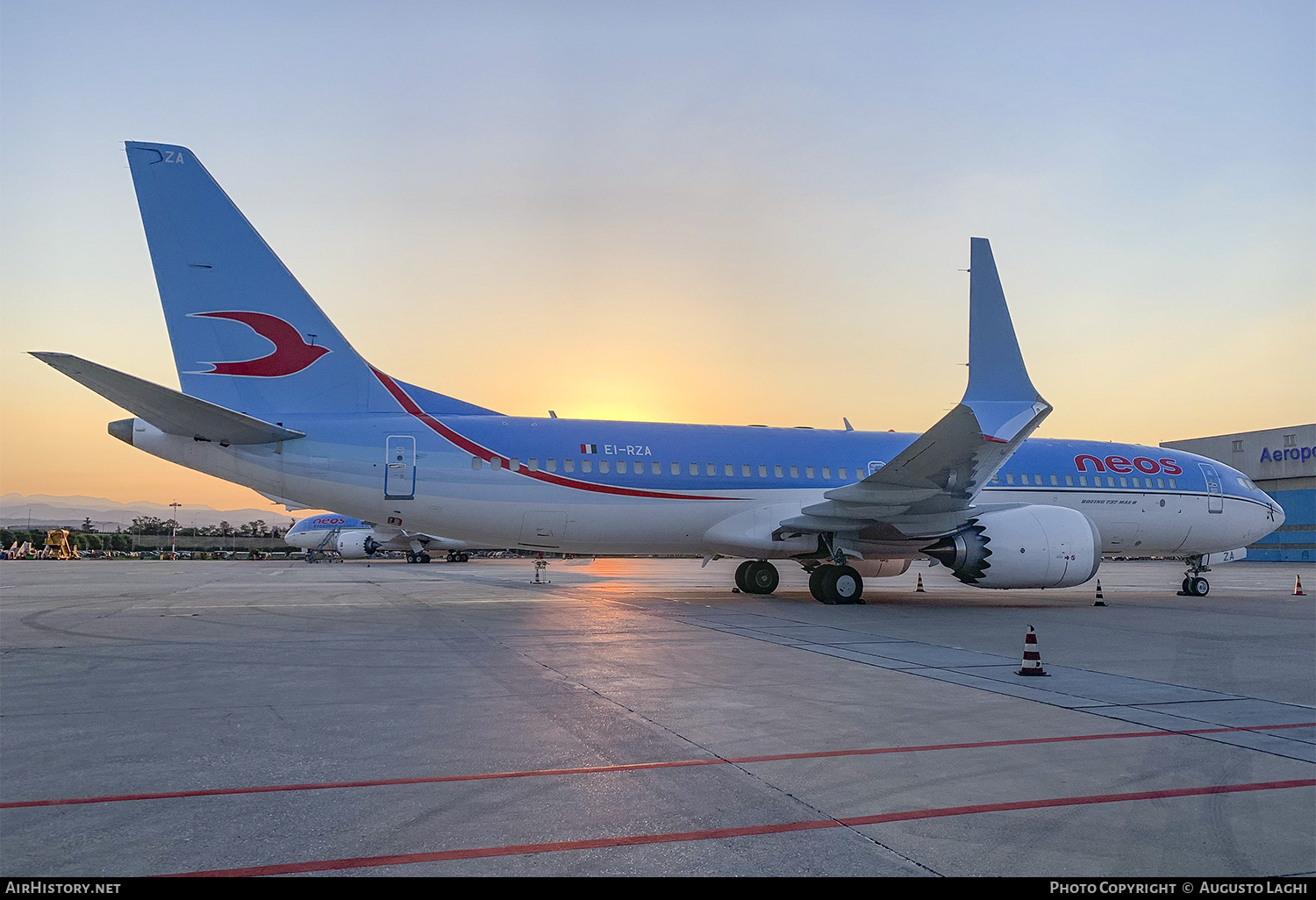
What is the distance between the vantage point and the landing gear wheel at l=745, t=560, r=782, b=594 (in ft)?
66.8

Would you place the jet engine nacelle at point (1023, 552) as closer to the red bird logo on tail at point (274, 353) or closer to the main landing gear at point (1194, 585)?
the main landing gear at point (1194, 585)

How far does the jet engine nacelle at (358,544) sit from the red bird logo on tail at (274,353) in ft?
113

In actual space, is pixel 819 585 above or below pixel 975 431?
below

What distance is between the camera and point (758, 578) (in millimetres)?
20469

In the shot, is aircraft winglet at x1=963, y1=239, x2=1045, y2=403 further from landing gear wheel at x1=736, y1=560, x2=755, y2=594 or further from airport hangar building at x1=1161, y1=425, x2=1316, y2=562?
airport hangar building at x1=1161, y1=425, x2=1316, y2=562

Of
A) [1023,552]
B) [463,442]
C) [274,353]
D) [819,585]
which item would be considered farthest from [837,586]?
[274,353]

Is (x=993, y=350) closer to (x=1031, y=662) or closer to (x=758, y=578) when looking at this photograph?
(x=758, y=578)

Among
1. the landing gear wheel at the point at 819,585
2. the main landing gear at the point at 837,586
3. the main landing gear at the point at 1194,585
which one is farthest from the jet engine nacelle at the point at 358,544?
the main landing gear at the point at 1194,585

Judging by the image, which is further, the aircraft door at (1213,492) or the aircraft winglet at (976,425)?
the aircraft door at (1213,492)

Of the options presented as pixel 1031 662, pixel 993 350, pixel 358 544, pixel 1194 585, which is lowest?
pixel 358 544

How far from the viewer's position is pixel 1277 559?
56.1 m

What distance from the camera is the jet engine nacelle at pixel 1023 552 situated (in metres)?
16.7

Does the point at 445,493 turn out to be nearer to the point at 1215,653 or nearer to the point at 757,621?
the point at 757,621

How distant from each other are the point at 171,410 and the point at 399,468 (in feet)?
11.9
